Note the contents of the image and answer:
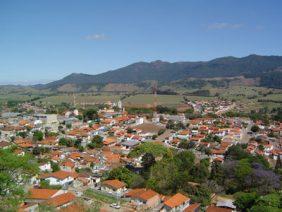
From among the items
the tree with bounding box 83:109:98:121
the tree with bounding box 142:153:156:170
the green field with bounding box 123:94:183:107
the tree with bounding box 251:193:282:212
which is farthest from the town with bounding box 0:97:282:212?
the green field with bounding box 123:94:183:107

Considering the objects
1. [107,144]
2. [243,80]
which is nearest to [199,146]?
[107,144]

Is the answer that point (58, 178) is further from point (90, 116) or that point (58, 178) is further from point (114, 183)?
point (90, 116)

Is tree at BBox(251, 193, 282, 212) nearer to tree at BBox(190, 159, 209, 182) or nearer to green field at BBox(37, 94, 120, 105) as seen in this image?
tree at BBox(190, 159, 209, 182)

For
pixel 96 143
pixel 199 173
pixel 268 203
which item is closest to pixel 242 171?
pixel 199 173

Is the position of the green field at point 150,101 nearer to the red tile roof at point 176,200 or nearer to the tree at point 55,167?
the tree at point 55,167

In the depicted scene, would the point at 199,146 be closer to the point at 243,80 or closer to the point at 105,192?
the point at 105,192
